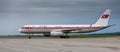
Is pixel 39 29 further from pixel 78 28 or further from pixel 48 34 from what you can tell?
pixel 78 28

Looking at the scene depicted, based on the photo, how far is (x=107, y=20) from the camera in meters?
92.4

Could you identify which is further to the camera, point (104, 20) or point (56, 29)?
point (104, 20)

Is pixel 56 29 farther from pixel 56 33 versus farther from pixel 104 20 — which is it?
pixel 104 20

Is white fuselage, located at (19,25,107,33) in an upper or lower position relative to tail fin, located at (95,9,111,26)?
lower

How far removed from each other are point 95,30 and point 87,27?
347cm

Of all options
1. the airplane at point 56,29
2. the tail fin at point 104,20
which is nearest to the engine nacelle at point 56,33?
the airplane at point 56,29

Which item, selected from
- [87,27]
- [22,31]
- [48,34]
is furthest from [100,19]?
[22,31]
